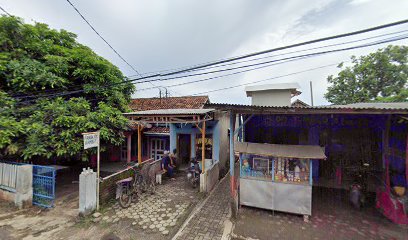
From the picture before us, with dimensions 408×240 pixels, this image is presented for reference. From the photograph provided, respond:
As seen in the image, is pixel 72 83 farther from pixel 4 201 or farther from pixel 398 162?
pixel 398 162

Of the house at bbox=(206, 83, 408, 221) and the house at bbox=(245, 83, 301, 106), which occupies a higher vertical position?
the house at bbox=(245, 83, 301, 106)

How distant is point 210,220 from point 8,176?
288 inches

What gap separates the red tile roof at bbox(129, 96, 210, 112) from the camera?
43.4 ft

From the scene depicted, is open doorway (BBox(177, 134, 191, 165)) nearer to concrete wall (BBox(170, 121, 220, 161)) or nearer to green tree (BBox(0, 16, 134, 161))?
concrete wall (BBox(170, 121, 220, 161))

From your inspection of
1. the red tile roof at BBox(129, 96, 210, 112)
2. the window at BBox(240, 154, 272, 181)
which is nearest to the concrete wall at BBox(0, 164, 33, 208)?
the window at BBox(240, 154, 272, 181)

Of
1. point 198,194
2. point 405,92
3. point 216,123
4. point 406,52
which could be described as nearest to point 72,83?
point 216,123

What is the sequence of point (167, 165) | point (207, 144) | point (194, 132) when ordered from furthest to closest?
1. point (194, 132)
2. point (207, 144)
3. point (167, 165)

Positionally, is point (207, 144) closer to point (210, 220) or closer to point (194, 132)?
point (194, 132)

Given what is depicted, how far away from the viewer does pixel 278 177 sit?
5.21 metres

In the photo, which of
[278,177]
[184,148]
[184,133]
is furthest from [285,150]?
[184,148]

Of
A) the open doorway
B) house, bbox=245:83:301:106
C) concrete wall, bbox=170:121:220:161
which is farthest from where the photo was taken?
the open doorway

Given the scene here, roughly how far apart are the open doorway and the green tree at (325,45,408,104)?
16871 mm

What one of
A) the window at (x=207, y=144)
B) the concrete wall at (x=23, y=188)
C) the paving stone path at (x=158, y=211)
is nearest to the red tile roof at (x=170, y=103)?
the window at (x=207, y=144)

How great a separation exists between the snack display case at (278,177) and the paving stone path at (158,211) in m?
2.15
